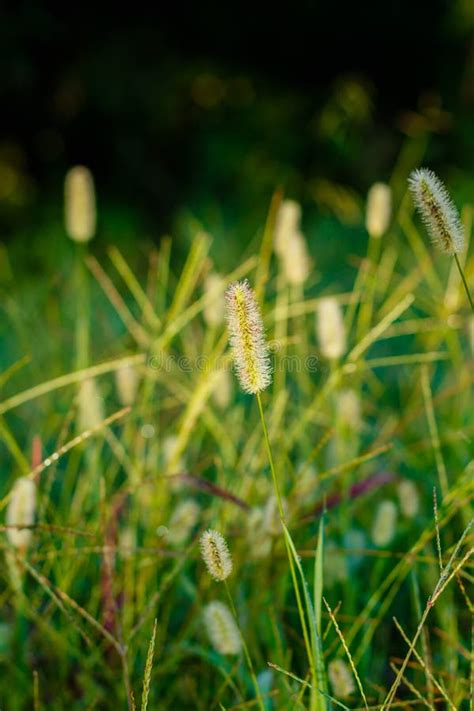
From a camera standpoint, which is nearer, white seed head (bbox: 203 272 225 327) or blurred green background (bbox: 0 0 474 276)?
white seed head (bbox: 203 272 225 327)

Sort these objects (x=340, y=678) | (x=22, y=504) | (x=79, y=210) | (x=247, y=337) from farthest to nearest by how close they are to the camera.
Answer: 1. (x=79, y=210)
2. (x=22, y=504)
3. (x=340, y=678)
4. (x=247, y=337)

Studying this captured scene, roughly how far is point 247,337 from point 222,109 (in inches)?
159

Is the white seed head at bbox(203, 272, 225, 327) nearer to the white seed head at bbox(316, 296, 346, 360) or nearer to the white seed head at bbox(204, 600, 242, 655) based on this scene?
the white seed head at bbox(316, 296, 346, 360)

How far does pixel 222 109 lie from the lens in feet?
15.2

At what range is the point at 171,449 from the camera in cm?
143

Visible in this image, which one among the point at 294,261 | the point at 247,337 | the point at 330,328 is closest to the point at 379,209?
the point at 294,261

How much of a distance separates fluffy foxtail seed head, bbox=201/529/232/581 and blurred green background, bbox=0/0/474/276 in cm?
351

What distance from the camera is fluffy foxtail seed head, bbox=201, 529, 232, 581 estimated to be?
2.64 ft

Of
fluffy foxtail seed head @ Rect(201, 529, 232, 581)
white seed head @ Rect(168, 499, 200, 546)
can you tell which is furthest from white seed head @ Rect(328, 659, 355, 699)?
white seed head @ Rect(168, 499, 200, 546)

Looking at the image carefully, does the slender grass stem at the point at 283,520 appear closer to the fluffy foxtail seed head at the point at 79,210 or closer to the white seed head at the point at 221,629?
the white seed head at the point at 221,629

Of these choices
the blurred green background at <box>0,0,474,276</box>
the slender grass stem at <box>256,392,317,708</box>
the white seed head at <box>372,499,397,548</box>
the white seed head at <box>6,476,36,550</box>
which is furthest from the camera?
the blurred green background at <box>0,0,474,276</box>

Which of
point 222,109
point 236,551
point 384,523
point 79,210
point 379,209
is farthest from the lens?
point 222,109

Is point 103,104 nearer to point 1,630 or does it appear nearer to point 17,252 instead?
point 17,252

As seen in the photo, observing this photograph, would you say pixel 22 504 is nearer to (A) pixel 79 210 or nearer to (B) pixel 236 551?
(B) pixel 236 551
